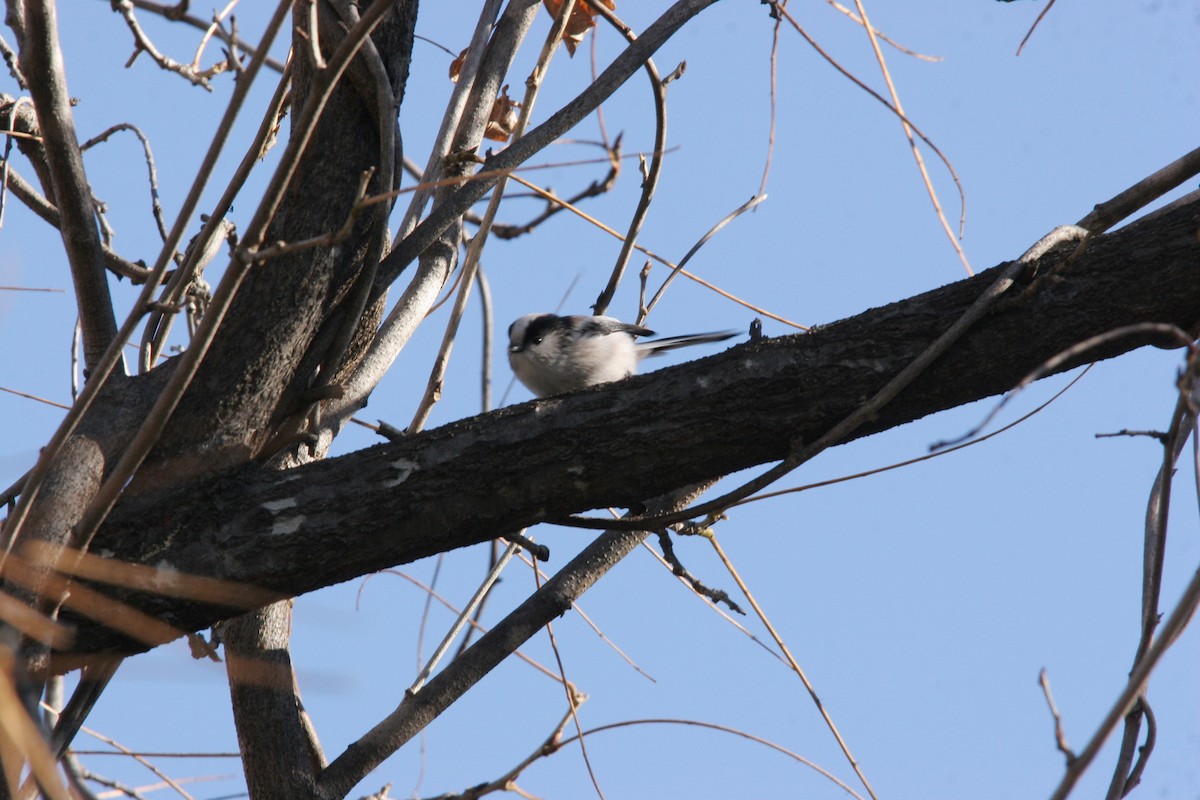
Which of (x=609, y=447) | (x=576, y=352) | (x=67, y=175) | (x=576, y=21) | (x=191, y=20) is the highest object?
(x=191, y=20)

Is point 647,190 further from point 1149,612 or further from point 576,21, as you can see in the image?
point 1149,612

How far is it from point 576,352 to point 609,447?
1.94m

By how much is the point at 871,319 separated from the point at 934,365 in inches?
6.1

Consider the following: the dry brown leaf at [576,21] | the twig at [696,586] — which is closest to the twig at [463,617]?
the twig at [696,586]

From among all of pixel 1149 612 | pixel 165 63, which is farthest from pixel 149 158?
pixel 1149 612

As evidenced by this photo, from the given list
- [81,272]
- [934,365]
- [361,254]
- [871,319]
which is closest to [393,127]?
[361,254]

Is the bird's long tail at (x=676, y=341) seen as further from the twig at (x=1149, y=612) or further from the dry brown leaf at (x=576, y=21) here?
the twig at (x=1149, y=612)

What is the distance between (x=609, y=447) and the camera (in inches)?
83.8

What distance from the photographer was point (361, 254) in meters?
2.37

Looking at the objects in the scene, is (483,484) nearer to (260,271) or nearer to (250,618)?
(260,271)

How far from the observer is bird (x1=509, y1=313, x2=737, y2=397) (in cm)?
402

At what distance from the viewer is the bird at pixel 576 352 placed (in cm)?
402

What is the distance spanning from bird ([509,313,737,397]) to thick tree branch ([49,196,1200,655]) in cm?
177

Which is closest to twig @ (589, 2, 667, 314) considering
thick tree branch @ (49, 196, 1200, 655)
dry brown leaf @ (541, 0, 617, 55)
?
dry brown leaf @ (541, 0, 617, 55)
